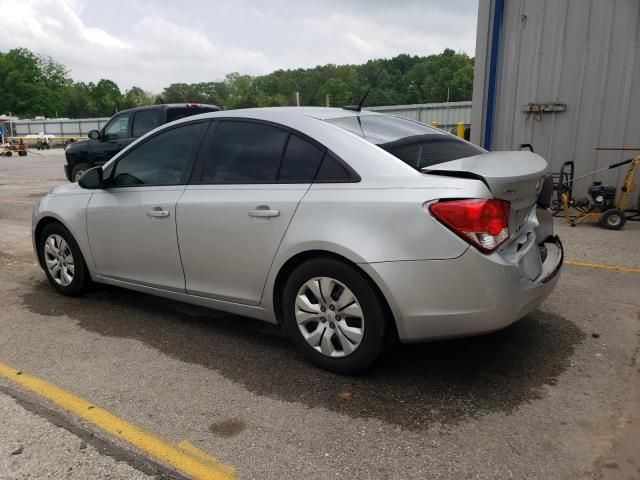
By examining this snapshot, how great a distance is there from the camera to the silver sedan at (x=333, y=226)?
2814 millimetres

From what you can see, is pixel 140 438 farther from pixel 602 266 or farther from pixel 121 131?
pixel 121 131

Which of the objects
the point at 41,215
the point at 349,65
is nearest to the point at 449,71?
the point at 349,65

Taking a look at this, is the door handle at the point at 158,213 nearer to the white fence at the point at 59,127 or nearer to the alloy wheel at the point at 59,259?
the alloy wheel at the point at 59,259

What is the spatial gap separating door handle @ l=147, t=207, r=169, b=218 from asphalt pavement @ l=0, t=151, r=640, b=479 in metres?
0.89

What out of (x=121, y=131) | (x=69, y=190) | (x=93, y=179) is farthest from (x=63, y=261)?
(x=121, y=131)

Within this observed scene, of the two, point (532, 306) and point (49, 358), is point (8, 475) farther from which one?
point (532, 306)

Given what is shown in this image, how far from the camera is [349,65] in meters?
112

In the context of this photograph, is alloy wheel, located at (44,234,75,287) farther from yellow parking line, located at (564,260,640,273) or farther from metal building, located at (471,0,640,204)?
metal building, located at (471,0,640,204)

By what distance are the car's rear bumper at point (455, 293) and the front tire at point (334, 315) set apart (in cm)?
13

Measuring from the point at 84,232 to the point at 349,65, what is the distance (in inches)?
4457

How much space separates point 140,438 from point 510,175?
2.33 m

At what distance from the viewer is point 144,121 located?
11445 mm

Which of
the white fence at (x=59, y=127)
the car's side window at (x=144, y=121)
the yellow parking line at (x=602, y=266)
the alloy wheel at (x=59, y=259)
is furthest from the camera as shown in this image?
the white fence at (x=59, y=127)

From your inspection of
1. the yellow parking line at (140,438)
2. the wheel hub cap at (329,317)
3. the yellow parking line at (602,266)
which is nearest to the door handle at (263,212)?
the wheel hub cap at (329,317)
